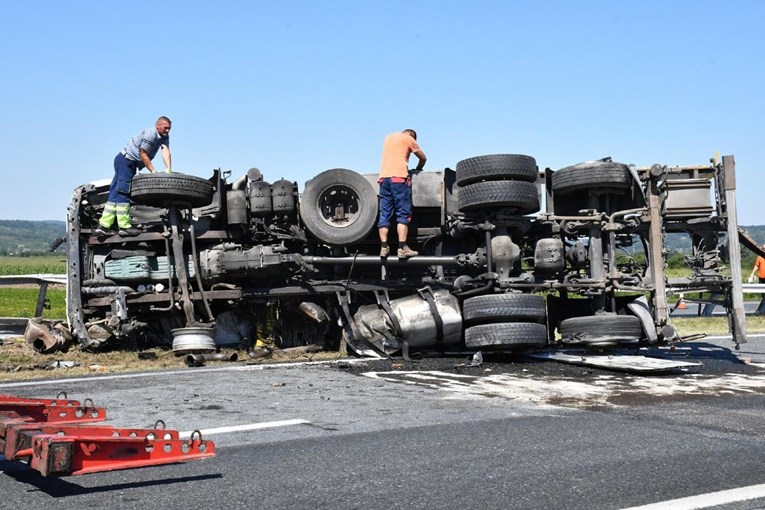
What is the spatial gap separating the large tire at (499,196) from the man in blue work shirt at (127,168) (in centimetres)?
341

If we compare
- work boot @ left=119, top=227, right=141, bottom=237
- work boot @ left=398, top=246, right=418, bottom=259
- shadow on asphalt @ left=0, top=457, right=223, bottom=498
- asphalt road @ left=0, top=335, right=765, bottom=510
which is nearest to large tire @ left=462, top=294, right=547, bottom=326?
asphalt road @ left=0, top=335, right=765, bottom=510

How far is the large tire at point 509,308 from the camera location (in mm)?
8836

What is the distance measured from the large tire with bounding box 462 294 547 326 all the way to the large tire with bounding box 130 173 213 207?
126 inches

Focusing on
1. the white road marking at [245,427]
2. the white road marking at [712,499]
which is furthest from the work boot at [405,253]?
the white road marking at [712,499]

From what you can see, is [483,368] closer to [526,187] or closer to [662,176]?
[526,187]

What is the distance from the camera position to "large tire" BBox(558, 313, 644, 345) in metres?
8.91

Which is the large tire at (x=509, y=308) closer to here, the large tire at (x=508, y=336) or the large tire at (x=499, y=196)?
the large tire at (x=508, y=336)

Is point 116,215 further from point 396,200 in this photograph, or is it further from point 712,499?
point 712,499

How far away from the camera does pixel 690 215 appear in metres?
9.87

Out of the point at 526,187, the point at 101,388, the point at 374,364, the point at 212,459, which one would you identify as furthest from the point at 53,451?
the point at 526,187

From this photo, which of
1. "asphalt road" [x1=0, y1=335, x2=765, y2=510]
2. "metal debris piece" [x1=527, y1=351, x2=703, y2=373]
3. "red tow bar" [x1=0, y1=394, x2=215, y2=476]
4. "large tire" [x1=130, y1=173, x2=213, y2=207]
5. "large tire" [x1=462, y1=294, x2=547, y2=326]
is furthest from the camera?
"large tire" [x1=130, y1=173, x2=213, y2=207]

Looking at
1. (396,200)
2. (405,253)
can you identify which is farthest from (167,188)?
(405,253)

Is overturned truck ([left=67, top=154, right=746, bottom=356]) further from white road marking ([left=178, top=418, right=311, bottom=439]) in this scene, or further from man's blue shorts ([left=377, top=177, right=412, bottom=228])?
white road marking ([left=178, top=418, right=311, bottom=439])

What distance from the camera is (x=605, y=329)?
29.3 ft
